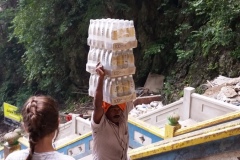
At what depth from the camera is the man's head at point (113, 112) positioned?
104 inches

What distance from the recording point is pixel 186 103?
5914mm

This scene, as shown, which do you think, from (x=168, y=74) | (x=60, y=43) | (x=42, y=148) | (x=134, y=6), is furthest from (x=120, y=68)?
(x=60, y=43)

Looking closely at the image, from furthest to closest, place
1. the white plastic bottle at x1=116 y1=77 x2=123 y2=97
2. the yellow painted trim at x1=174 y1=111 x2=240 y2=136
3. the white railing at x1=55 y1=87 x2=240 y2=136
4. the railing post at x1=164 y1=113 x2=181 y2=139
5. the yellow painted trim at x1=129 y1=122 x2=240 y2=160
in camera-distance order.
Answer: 1. the white railing at x1=55 y1=87 x2=240 y2=136
2. the railing post at x1=164 y1=113 x2=181 y2=139
3. the yellow painted trim at x1=174 y1=111 x2=240 y2=136
4. the white plastic bottle at x1=116 y1=77 x2=123 y2=97
5. the yellow painted trim at x1=129 y1=122 x2=240 y2=160

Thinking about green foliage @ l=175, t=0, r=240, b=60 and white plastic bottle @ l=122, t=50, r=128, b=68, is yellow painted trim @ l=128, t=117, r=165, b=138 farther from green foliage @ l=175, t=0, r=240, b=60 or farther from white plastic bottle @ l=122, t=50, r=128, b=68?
green foliage @ l=175, t=0, r=240, b=60

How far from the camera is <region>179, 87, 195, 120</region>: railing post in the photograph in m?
5.80

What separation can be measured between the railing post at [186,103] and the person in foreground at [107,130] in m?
3.28

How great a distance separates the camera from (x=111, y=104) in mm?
2834

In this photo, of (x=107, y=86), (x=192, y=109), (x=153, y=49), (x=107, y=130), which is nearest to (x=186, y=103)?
(x=192, y=109)

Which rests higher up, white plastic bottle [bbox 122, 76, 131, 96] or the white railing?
white plastic bottle [bbox 122, 76, 131, 96]

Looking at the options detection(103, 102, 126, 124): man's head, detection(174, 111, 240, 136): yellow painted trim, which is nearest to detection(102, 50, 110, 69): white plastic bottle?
detection(103, 102, 126, 124): man's head

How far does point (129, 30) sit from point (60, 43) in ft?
38.2

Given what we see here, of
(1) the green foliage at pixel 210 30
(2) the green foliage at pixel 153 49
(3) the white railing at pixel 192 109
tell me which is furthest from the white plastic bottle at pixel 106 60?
(2) the green foliage at pixel 153 49

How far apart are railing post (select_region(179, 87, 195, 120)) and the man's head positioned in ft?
10.5

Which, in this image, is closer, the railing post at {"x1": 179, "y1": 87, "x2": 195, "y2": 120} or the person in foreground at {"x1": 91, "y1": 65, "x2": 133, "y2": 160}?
the person in foreground at {"x1": 91, "y1": 65, "x2": 133, "y2": 160}
